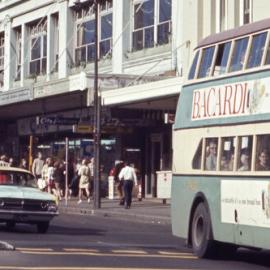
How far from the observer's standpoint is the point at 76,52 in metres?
50.2

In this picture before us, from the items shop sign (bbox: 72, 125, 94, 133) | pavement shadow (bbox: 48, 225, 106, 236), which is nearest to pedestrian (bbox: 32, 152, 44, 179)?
shop sign (bbox: 72, 125, 94, 133)

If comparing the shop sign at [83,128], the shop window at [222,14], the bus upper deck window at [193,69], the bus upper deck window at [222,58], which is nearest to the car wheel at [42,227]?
the bus upper deck window at [193,69]

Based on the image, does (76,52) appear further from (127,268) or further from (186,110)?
(127,268)

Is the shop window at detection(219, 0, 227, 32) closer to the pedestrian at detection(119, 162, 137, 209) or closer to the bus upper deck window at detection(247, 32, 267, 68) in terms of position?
the pedestrian at detection(119, 162, 137, 209)

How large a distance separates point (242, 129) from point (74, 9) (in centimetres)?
3437

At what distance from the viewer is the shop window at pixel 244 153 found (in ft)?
54.9

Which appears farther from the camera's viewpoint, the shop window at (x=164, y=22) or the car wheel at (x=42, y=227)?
the shop window at (x=164, y=22)

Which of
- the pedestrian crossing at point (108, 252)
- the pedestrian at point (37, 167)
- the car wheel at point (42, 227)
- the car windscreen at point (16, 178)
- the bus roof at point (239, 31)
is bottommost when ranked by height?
the pedestrian crossing at point (108, 252)

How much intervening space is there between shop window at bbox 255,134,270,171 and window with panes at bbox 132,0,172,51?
25716 mm

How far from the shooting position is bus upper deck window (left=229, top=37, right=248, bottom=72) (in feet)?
57.9

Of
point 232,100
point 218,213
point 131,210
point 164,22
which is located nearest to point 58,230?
point 218,213

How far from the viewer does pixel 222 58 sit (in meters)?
18.5

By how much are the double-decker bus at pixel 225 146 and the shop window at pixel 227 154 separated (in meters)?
0.02

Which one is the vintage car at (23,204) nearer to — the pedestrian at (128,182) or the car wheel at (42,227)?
the car wheel at (42,227)
